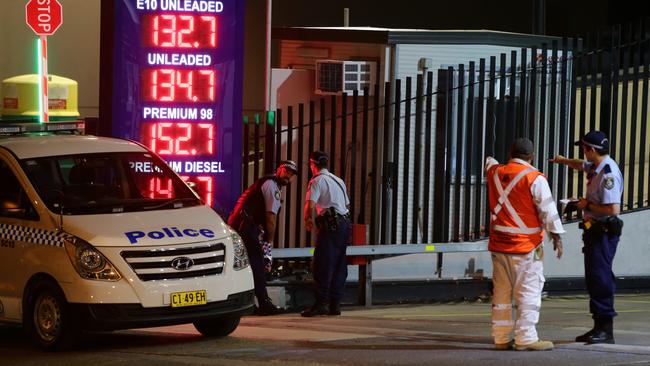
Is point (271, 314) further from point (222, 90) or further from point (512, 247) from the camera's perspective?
point (512, 247)

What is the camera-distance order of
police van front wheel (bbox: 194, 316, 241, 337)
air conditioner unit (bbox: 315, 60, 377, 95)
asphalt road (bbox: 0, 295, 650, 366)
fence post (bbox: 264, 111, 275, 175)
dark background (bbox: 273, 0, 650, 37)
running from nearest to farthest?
asphalt road (bbox: 0, 295, 650, 366) → police van front wheel (bbox: 194, 316, 241, 337) → fence post (bbox: 264, 111, 275, 175) → air conditioner unit (bbox: 315, 60, 377, 95) → dark background (bbox: 273, 0, 650, 37)

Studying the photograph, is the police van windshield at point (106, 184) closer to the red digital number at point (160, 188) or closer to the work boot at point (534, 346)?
the red digital number at point (160, 188)

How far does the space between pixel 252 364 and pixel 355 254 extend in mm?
5193

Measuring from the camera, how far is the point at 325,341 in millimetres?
11586

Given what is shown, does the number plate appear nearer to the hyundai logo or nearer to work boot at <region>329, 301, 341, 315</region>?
the hyundai logo

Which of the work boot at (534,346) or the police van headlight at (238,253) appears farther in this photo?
the police van headlight at (238,253)

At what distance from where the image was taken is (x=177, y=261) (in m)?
11.2

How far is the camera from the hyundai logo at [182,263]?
11156 millimetres

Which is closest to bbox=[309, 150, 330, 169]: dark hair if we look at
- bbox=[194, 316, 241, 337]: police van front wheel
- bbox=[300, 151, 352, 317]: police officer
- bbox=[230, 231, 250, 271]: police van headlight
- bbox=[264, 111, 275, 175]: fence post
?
bbox=[300, 151, 352, 317]: police officer

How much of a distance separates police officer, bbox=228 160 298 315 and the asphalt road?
0.63 metres

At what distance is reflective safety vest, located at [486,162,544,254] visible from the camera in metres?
10.5

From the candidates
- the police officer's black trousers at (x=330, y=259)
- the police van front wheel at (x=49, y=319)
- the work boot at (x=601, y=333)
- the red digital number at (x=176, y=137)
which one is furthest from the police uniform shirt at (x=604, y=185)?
the red digital number at (x=176, y=137)

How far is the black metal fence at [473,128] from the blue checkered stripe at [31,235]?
4658 mm

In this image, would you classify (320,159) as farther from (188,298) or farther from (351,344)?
(188,298)
